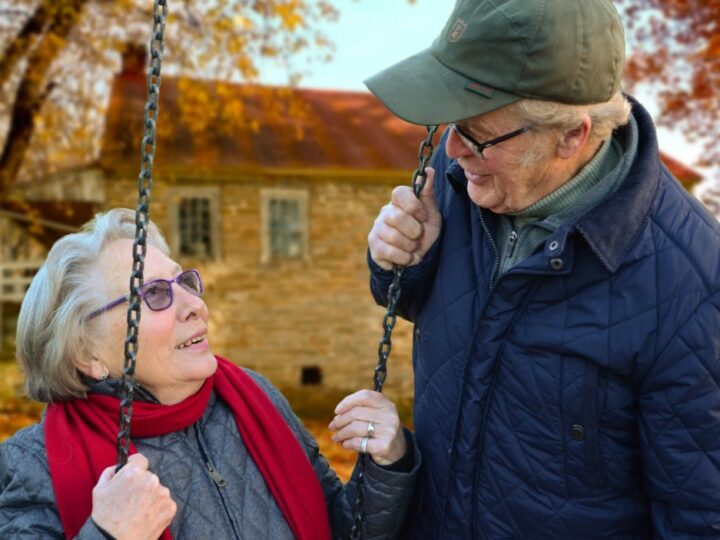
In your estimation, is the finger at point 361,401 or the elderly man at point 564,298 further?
the finger at point 361,401

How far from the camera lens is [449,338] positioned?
194 cm

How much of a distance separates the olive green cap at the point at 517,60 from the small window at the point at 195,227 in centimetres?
1233

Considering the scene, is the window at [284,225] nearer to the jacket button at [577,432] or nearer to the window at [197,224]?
the window at [197,224]

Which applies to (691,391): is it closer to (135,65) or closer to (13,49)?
(13,49)

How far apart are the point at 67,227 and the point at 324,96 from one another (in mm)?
6461

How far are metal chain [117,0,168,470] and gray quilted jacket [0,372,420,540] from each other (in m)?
0.24

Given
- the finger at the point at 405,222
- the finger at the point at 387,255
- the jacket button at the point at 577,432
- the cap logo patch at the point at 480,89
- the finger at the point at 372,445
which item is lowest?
the finger at the point at 372,445

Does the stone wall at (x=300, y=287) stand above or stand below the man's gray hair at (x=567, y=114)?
below

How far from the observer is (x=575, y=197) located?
1.80 m

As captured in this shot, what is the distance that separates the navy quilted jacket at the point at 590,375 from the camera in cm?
164

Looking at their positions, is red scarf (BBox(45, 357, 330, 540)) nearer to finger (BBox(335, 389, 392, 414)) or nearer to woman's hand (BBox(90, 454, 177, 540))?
woman's hand (BBox(90, 454, 177, 540))

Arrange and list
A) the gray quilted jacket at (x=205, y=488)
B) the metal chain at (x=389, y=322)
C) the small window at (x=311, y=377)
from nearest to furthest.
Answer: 1. the gray quilted jacket at (x=205, y=488)
2. the metal chain at (x=389, y=322)
3. the small window at (x=311, y=377)

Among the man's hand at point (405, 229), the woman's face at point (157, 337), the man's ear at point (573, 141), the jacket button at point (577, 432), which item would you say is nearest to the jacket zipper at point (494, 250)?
the man's hand at point (405, 229)

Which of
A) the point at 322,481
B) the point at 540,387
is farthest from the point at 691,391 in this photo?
the point at 322,481
